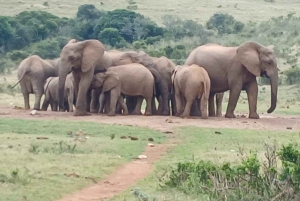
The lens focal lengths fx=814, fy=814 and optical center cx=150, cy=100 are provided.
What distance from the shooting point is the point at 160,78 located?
69.2 ft

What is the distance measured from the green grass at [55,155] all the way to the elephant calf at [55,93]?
13.8ft

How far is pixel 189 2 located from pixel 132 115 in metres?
54.8

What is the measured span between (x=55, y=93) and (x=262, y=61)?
5941 mm

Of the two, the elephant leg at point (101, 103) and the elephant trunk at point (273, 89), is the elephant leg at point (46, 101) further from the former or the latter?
the elephant trunk at point (273, 89)

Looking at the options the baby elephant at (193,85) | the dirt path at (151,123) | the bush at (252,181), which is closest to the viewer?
the bush at (252,181)

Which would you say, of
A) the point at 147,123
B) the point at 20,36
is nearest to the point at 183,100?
the point at 147,123

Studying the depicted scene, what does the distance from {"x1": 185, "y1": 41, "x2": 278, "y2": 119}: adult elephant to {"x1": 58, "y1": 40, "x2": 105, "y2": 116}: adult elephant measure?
2699 mm

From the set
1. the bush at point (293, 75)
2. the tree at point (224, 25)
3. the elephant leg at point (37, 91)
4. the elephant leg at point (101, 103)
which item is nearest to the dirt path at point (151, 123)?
the elephant leg at point (101, 103)

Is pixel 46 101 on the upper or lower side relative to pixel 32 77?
lower

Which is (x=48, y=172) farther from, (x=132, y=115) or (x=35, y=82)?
(x=35, y=82)

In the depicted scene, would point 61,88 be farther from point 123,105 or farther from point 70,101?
point 123,105

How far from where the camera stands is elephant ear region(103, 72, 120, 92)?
1952 centimetres

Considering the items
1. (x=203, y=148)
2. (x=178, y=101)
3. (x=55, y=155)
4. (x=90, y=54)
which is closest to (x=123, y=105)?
(x=178, y=101)

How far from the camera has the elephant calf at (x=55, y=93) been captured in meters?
21.3
